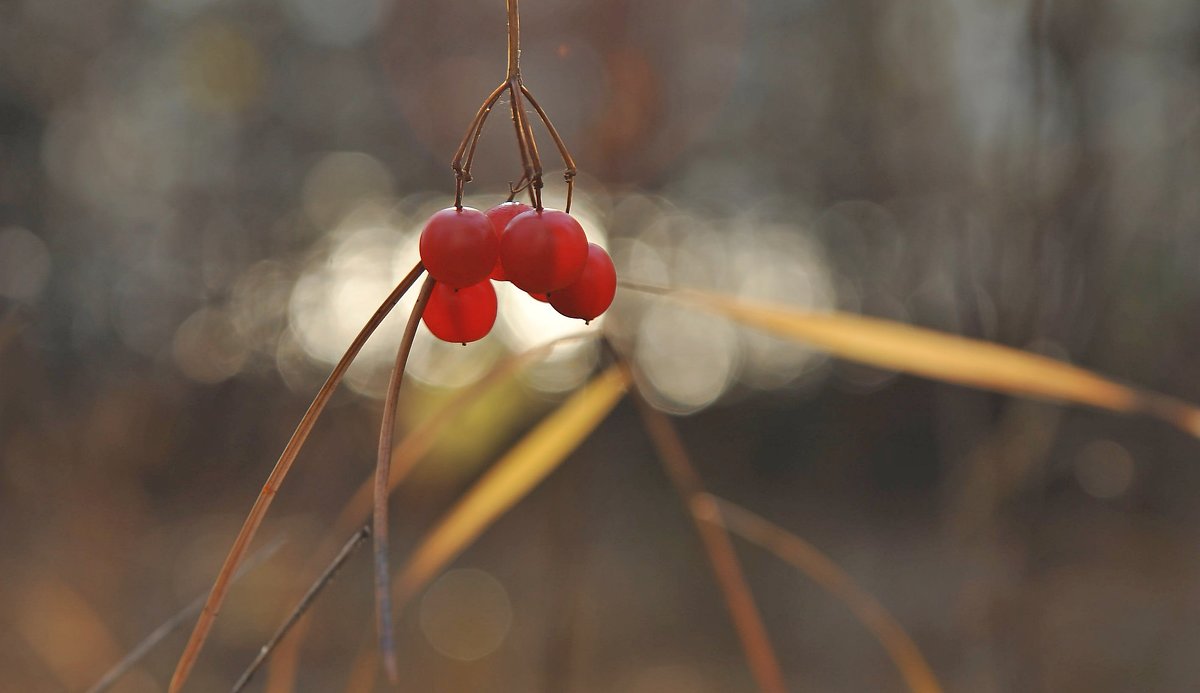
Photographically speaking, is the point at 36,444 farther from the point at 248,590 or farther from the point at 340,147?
the point at 340,147

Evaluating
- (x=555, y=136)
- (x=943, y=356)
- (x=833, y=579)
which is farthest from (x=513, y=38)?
(x=833, y=579)

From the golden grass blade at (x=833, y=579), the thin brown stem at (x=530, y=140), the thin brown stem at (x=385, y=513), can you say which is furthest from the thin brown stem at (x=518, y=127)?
the golden grass blade at (x=833, y=579)

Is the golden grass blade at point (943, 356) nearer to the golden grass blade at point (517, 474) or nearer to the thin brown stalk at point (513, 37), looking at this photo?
the golden grass blade at point (517, 474)

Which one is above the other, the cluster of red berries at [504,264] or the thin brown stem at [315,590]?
the cluster of red berries at [504,264]

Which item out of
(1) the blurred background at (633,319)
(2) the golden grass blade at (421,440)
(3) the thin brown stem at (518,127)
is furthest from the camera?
(1) the blurred background at (633,319)

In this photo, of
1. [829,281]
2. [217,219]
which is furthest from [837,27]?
[217,219]

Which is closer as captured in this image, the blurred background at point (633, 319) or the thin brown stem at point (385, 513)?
the thin brown stem at point (385, 513)

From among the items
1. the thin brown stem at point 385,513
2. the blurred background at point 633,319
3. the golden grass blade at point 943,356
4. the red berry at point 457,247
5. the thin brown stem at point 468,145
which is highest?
the blurred background at point 633,319
